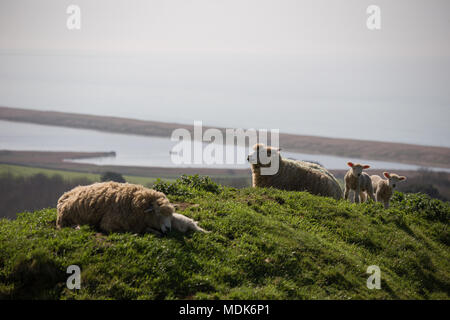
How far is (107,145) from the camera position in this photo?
156ft

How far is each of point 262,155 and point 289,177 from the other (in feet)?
3.47

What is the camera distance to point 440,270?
324 inches

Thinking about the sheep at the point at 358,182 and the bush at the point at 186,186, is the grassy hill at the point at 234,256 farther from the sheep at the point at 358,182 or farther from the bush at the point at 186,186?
the sheep at the point at 358,182

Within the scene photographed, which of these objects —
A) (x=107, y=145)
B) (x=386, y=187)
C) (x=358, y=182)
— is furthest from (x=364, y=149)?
(x=358, y=182)

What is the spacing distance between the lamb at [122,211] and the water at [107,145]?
2497 centimetres

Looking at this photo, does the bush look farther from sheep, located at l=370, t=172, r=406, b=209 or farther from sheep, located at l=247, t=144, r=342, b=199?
sheep, located at l=370, t=172, r=406, b=209

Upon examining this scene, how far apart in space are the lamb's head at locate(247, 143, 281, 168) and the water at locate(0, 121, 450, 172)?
67.2ft

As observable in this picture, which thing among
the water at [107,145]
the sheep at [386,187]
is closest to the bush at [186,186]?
the sheep at [386,187]

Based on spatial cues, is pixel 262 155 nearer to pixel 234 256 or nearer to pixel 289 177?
pixel 289 177

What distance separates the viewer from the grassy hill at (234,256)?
5.71 meters

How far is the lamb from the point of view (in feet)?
22.2

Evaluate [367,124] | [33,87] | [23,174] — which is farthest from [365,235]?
[33,87]

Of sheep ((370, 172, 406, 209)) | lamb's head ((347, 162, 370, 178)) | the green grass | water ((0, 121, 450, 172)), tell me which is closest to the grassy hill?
lamb's head ((347, 162, 370, 178))
